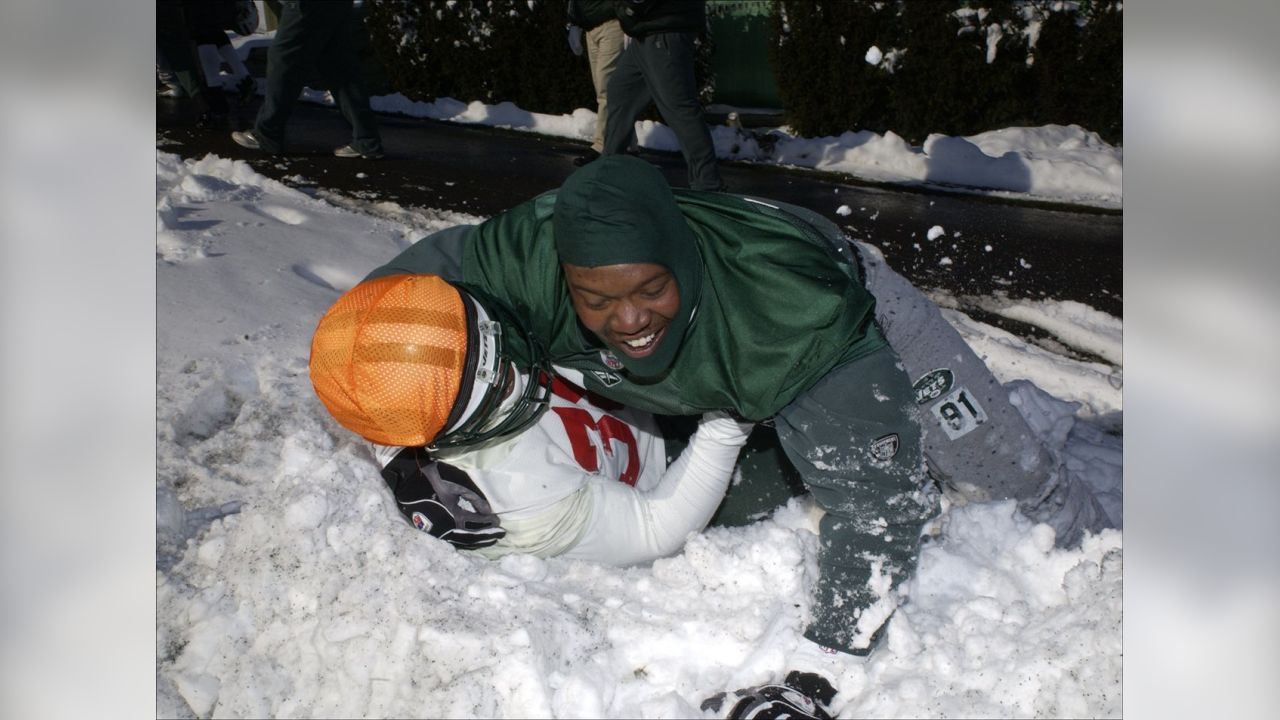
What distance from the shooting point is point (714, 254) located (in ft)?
4.29

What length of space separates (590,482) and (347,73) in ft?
2.52

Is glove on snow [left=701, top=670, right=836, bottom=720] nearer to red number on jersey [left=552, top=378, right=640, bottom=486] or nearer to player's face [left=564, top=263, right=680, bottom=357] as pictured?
red number on jersey [left=552, top=378, right=640, bottom=486]

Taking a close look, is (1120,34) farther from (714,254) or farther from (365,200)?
(365,200)

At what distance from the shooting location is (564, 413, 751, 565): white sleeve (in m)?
1.47

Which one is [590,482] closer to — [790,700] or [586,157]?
[790,700]

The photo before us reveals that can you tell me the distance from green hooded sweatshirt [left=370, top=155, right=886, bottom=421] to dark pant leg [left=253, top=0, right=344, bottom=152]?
38 cm

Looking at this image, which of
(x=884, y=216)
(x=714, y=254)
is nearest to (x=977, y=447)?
(x=884, y=216)

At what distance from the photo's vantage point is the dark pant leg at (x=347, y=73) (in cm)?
154

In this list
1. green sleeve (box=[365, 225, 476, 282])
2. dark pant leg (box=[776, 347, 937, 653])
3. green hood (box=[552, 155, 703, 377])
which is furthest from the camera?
green sleeve (box=[365, 225, 476, 282])

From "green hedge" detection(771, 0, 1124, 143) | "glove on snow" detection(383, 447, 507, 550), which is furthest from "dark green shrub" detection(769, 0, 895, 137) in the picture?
"glove on snow" detection(383, 447, 507, 550)

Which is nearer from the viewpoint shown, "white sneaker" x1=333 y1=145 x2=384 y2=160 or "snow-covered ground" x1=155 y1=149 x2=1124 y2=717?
"snow-covered ground" x1=155 y1=149 x2=1124 y2=717

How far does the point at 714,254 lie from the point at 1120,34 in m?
0.75

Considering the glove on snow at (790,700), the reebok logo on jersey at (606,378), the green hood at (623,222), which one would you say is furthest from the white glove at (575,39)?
the glove on snow at (790,700)
